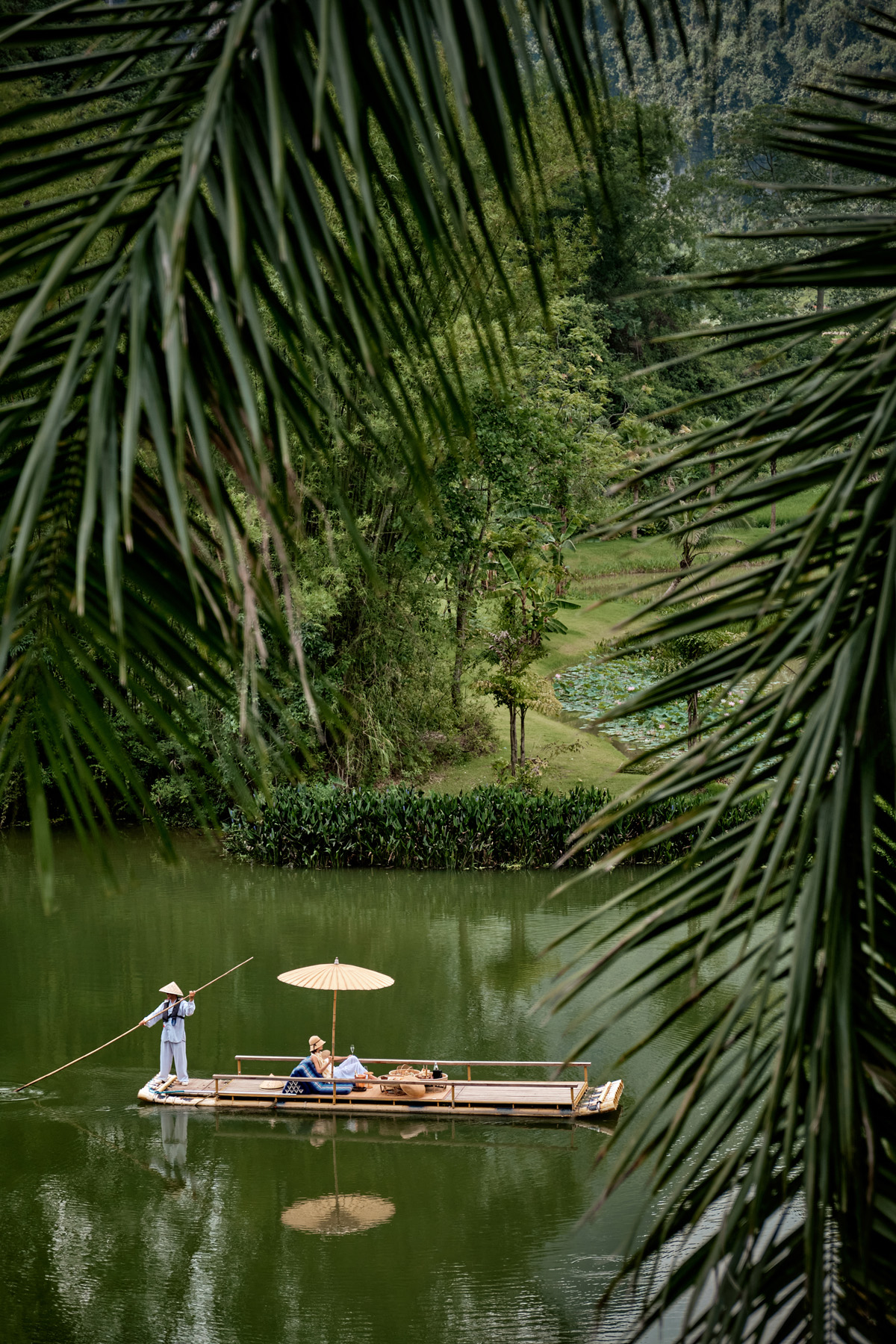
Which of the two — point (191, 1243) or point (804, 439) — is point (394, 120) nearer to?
point (804, 439)

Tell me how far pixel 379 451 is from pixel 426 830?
16.7 metres

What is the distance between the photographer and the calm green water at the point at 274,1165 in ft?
22.9

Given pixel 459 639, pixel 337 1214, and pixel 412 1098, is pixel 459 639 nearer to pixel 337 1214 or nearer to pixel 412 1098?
pixel 412 1098

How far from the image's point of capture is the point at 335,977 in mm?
10266

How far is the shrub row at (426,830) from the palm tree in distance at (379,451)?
16116 millimetres

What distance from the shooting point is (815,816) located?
128 cm

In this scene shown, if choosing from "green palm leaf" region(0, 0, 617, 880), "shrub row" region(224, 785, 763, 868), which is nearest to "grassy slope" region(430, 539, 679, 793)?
"shrub row" region(224, 785, 763, 868)

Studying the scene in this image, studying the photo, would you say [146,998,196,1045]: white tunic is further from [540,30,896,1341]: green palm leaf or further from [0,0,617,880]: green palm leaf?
[0,0,617,880]: green palm leaf

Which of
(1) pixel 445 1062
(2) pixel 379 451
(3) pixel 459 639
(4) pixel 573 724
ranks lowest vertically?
(1) pixel 445 1062

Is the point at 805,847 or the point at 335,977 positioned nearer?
the point at 805,847

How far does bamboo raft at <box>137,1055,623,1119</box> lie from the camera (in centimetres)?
955

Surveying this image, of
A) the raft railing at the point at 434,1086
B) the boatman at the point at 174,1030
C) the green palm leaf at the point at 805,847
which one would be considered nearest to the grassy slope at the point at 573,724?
the raft railing at the point at 434,1086

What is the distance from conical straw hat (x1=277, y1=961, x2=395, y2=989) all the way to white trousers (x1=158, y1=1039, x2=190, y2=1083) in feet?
3.28

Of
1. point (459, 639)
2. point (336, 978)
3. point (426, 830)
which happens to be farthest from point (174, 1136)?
point (459, 639)
